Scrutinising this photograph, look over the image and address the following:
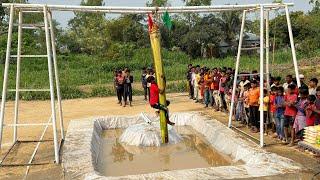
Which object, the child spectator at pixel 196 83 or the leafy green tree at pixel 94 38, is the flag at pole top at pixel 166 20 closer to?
the child spectator at pixel 196 83

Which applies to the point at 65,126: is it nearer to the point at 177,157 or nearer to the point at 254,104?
the point at 177,157

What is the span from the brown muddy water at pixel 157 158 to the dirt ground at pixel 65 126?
1111 millimetres

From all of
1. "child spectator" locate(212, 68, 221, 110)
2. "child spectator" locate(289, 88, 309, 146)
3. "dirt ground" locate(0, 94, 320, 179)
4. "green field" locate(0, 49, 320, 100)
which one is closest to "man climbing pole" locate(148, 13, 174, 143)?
"dirt ground" locate(0, 94, 320, 179)

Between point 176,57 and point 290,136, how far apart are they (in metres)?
27.1

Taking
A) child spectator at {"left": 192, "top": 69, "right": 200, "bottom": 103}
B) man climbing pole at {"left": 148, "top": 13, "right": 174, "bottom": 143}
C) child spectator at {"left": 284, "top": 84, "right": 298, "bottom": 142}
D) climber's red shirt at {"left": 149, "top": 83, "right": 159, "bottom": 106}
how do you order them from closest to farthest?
child spectator at {"left": 284, "top": 84, "right": 298, "bottom": 142}, man climbing pole at {"left": 148, "top": 13, "right": 174, "bottom": 143}, climber's red shirt at {"left": 149, "top": 83, "right": 159, "bottom": 106}, child spectator at {"left": 192, "top": 69, "right": 200, "bottom": 103}

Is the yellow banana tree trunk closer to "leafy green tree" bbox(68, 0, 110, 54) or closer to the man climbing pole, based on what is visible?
the man climbing pole

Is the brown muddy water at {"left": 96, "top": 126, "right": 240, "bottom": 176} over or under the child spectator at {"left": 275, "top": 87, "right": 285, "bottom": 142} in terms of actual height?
under

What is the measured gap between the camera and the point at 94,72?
29891 millimetres

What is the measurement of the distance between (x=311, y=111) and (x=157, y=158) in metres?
3.35

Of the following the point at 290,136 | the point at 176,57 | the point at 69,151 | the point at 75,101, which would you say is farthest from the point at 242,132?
the point at 176,57

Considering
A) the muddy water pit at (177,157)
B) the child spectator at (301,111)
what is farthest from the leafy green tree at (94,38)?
the child spectator at (301,111)

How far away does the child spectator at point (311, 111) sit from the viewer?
831cm

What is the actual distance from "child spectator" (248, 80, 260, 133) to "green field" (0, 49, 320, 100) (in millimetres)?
10565

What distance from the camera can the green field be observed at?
840 inches
